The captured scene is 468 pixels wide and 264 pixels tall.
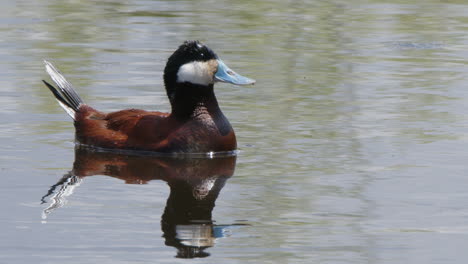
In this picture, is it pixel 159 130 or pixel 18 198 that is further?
pixel 159 130

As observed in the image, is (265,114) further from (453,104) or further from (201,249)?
(201,249)

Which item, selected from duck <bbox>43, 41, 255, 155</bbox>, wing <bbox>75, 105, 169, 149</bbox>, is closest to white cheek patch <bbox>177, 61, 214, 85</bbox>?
duck <bbox>43, 41, 255, 155</bbox>

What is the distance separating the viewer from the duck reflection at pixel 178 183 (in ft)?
19.8

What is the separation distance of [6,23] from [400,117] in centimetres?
690

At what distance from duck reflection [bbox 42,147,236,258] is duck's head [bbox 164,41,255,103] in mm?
617

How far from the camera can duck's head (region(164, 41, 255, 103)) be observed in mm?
8664

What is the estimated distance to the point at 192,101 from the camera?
28.6 ft

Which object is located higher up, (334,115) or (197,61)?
(197,61)

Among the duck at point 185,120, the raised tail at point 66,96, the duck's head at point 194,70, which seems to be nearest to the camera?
the duck at point 185,120

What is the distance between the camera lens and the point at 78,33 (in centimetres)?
1397

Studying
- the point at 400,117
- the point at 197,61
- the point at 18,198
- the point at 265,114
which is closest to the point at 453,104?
the point at 400,117

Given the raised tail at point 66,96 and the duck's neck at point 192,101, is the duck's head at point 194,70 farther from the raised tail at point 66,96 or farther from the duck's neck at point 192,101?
the raised tail at point 66,96

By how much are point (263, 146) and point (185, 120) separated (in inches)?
24.2

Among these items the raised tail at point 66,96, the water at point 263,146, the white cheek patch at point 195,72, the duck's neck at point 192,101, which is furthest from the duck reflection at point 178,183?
the white cheek patch at point 195,72
